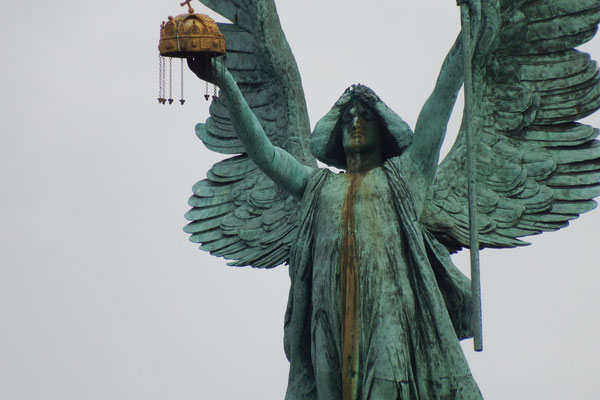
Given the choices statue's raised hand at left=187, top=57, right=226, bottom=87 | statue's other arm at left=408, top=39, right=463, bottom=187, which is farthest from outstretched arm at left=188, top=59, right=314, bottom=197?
statue's other arm at left=408, top=39, right=463, bottom=187

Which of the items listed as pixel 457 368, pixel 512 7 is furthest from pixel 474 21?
pixel 457 368

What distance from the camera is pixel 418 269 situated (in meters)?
20.3

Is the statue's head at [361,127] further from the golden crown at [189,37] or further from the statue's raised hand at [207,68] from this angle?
the golden crown at [189,37]

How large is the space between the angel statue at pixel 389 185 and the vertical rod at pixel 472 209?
9cm

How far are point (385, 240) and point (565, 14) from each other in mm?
2092

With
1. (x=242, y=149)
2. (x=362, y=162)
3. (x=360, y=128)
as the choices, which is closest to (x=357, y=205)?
(x=362, y=162)

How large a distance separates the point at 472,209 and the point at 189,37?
6.79ft

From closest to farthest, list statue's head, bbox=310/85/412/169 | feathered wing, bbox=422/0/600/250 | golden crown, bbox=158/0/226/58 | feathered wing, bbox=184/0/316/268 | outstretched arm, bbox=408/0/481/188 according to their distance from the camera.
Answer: golden crown, bbox=158/0/226/58 < outstretched arm, bbox=408/0/481/188 < statue's head, bbox=310/85/412/169 < feathered wing, bbox=422/0/600/250 < feathered wing, bbox=184/0/316/268

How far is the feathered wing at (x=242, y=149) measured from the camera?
70.8 feet

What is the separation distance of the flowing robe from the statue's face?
214mm

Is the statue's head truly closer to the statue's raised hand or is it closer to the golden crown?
the statue's raised hand

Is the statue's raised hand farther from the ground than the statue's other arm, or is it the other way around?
the statue's raised hand

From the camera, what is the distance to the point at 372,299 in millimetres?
20188

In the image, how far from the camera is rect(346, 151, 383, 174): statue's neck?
67.9 ft
